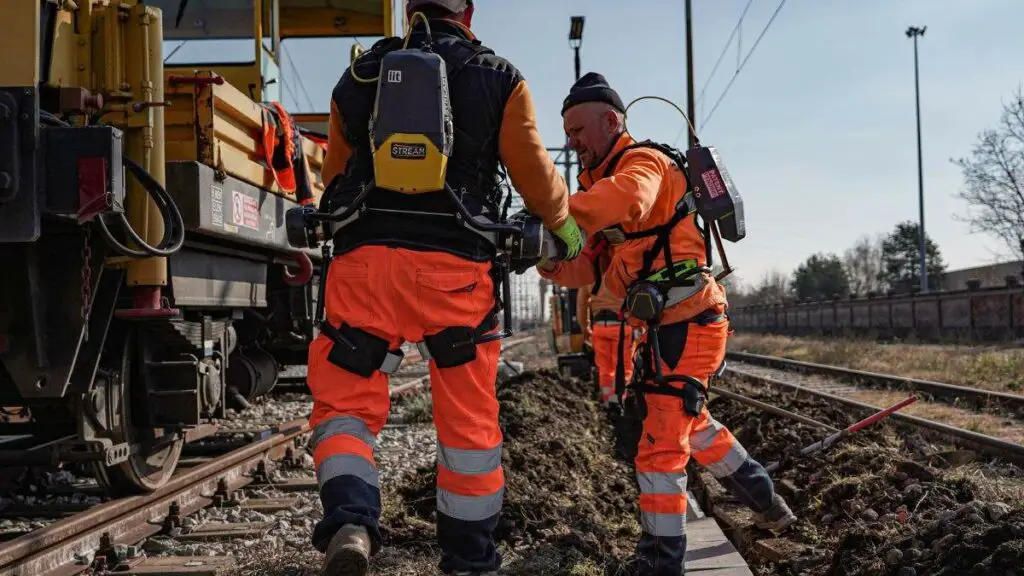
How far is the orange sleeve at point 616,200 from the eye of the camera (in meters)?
3.55

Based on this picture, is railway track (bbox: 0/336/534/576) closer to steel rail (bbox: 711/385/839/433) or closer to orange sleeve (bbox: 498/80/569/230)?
orange sleeve (bbox: 498/80/569/230)

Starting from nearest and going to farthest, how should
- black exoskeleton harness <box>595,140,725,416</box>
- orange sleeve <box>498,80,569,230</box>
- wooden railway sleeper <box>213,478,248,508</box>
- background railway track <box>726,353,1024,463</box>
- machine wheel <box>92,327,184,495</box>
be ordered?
1. orange sleeve <box>498,80,569,230</box>
2. black exoskeleton harness <box>595,140,725,416</box>
3. machine wheel <box>92,327,184,495</box>
4. wooden railway sleeper <box>213,478,248,508</box>
5. background railway track <box>726,353,1024,463</box>

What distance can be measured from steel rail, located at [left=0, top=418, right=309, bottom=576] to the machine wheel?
0.46 ft

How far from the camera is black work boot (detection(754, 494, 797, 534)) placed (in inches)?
178

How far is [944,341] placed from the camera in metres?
25.1

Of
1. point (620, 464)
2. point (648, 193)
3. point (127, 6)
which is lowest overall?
point (620, 464)

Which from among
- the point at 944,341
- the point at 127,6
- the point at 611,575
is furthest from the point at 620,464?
the point at 944,341

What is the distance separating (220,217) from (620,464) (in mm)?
3914

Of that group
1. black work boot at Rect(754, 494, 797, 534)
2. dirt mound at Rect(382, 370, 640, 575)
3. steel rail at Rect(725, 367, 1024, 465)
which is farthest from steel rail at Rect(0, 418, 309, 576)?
steel rail at Rect(725, 367, 1024, 465)

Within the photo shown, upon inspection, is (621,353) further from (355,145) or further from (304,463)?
(304,463)

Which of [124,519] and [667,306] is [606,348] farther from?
[124,519]

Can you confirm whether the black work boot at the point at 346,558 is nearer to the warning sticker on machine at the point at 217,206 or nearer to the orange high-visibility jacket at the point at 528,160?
the orange high-visibility jacket at the point at 528,160

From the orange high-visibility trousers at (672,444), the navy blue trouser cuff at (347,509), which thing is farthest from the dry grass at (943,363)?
the navy blue trouser cuff at (347,509)

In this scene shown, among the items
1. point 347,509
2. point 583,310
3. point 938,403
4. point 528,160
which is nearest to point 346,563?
point 347,509
